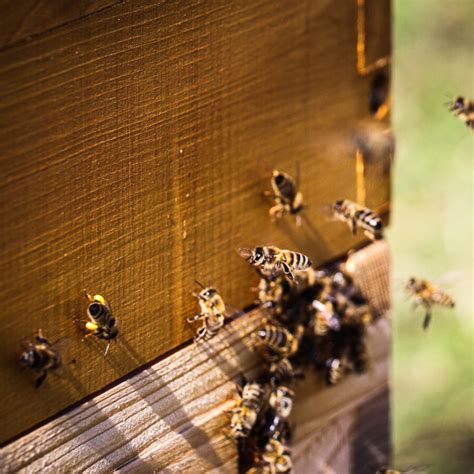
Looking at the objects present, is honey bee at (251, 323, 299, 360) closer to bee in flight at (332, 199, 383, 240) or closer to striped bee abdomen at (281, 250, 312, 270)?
striped bee abdomen at (281, 250, 312, 270)

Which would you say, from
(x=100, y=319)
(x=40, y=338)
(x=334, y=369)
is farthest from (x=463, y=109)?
(x=40, y=338)

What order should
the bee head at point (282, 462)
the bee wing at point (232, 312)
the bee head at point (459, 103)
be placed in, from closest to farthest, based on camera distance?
the bee wing at point (232, 312) < the bee head at point (282, 462) < the bee head at point (459, 103)

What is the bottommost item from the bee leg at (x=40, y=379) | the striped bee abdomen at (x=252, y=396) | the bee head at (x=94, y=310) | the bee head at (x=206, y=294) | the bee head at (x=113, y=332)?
the striped bee abdomen at (x=252, y=396)

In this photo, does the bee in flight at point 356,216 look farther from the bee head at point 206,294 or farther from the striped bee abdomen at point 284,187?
the bee head at point 206,294

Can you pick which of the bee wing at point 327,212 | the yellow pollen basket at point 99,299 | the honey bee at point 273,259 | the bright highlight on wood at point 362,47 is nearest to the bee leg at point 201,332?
the honey bee at point 273,259

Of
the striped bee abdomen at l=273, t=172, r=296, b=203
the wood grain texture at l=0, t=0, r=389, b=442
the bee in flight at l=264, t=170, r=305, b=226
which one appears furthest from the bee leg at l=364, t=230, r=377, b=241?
the striped bee abdomen at l=273, t=172, r=296, b=203

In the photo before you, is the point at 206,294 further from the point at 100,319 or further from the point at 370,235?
the point at 370,235
